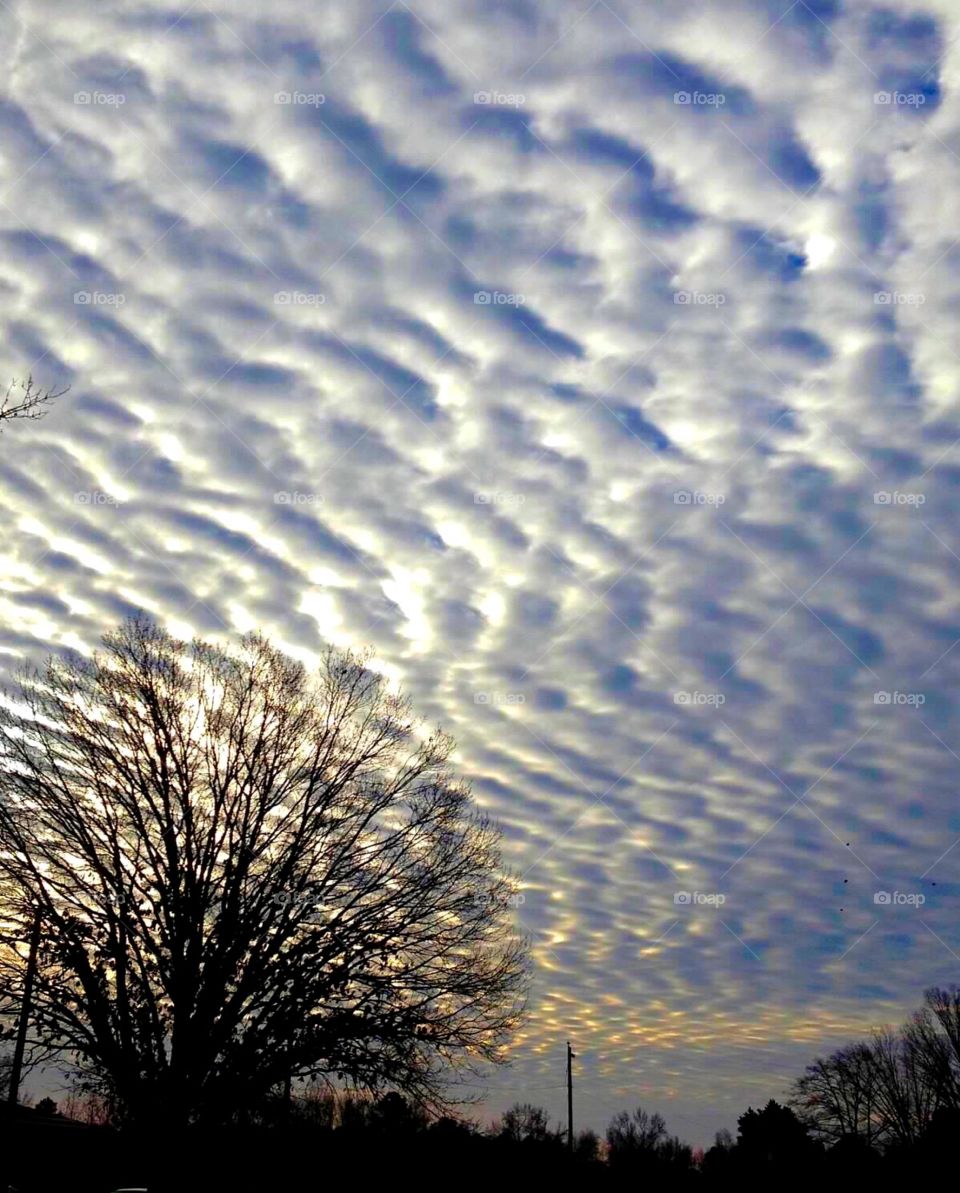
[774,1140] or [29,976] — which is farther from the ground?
[29,976]

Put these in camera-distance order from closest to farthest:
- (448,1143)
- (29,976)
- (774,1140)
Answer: (29,976) < (448,1143) < (774,1140)

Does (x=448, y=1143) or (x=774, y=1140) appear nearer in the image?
(x=448, y=1143)

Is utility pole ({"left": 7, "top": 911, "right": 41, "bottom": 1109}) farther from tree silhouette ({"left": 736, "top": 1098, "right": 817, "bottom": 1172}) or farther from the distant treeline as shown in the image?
tree silhouette ({"left": 736, "top": 1098, "right": 817, "bottom": 1172})

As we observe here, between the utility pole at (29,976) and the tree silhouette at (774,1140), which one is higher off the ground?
the utility pole at (29,976)

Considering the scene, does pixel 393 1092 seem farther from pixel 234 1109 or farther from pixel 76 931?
pixel 76 931

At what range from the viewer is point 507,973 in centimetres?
2167

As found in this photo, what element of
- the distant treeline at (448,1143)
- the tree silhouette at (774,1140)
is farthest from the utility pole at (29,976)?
the tree silhouette at (774,1140)

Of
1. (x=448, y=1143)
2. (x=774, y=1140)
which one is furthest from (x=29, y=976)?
(x=774, y=1140)

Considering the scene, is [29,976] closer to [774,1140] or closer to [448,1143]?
[448,1143]

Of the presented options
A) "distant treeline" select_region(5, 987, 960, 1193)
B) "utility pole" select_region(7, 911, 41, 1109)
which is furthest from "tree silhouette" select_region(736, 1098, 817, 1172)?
"utility pole" select_region(7, 911, 41, 1109)

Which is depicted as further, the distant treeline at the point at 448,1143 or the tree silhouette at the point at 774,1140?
the tree silhouette at the point at 774,1140

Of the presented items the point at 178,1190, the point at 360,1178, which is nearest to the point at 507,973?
the point at 178,1190

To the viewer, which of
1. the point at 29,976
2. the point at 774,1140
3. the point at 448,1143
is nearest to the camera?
the point at 29,976

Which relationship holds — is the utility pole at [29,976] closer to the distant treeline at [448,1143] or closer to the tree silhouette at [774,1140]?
the distant treeline at [448,1143]
